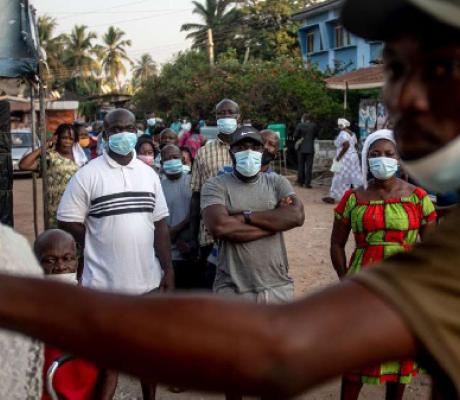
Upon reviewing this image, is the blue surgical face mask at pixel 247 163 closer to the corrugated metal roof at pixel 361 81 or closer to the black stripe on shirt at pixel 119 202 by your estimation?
the black stripe on shirt at pixel 119 202

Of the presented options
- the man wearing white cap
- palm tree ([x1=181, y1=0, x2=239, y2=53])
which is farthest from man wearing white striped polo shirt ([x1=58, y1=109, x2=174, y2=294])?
palm tree ([x1=181, y1=0, x2=239, y2=53])

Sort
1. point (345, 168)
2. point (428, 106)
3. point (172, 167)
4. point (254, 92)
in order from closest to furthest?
point (428, 106), point (172, 167), point (345, 168), point (254, 92)

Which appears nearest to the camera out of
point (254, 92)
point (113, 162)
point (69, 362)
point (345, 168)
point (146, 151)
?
point (69, 362)

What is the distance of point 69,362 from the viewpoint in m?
3.17

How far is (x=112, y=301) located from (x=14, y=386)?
3.54 feet

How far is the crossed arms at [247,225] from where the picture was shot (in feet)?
15.1

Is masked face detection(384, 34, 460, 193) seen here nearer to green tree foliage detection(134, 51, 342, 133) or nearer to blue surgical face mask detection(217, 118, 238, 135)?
blue surgical face mask detection(217, 118, 238, 135)

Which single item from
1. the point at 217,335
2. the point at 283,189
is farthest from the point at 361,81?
the point at 217,335

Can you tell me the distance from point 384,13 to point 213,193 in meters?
3.63

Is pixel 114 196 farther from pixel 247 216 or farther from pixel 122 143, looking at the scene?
pixel 247 216

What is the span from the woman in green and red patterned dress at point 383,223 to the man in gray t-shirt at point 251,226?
1.26 ft

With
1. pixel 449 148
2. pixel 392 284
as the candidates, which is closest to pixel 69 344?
pixel 392 284

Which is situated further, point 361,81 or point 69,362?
point 361,81

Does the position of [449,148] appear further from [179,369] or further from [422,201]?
[422,201]
